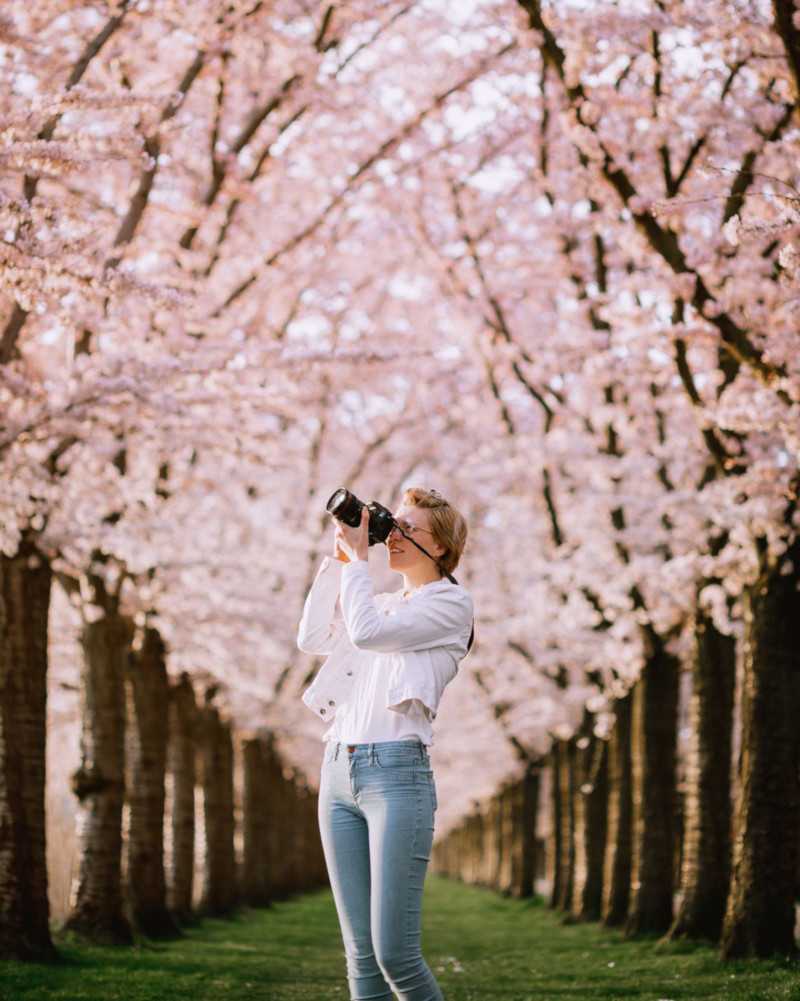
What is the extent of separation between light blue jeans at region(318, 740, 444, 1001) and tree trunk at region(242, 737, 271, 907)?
23.8 m

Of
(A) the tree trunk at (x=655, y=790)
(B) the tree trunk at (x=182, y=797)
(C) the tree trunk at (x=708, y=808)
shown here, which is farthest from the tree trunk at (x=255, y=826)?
(C) the tree trunk at (x=708, y=808)

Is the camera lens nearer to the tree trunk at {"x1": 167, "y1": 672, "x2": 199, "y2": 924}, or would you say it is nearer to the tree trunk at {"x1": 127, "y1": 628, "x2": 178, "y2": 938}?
the tree trunk at {"x1": 127, "y1": 628, "x2": 178, "y2": 938}

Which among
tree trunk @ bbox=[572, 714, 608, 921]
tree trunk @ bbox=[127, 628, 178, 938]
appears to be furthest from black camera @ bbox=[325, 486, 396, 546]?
tree trunk @ bbox=[572, 714, 608, 921]

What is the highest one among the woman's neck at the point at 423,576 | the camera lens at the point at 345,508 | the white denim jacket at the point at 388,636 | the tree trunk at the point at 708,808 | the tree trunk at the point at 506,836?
the camera lens at the point at 345,508

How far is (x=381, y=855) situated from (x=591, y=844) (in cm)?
1927

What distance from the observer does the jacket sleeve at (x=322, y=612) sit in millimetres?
5453

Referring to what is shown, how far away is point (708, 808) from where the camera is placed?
14062 millimetres

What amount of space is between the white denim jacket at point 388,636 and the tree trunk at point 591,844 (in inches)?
720

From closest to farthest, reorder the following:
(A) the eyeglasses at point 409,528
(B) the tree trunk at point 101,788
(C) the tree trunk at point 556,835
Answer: (A) the eyeglasses at point 409,528
(B) the tree trunk at point 101,788
(C) the tree trunk at point 556,835

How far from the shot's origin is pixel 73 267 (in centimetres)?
879

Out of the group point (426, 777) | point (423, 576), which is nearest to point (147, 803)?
point (423, 576)

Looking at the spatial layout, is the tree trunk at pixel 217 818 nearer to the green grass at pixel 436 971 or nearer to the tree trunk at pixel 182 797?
the tree trunk at pixel 182 797

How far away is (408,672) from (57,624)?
68.4 ft

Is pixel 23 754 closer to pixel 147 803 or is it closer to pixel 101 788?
pixel 101 788
